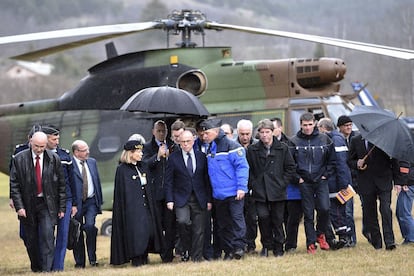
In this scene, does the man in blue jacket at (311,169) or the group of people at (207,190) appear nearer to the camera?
the group of people at (207,190)

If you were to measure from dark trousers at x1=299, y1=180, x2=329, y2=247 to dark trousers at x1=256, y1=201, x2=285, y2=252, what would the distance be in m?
0.35

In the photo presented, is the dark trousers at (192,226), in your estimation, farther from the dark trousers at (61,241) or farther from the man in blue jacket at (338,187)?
the man in blue jacket at (338,187)

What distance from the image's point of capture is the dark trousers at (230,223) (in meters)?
11.3

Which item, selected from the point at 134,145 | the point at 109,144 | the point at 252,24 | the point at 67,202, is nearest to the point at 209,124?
the point at 134,145

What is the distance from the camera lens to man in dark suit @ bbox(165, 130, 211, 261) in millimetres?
11234

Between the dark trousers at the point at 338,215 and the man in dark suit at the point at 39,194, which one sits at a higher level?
the man in dark suit at the point at 39,194

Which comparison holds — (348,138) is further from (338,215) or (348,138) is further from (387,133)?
(387,133)

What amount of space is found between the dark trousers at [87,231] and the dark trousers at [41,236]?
1.26 metres

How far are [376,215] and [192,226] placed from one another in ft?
7.54

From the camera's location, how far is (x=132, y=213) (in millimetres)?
11133

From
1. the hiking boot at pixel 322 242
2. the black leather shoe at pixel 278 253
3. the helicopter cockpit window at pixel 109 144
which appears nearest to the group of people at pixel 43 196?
the black leather shoe at pixel 278 253

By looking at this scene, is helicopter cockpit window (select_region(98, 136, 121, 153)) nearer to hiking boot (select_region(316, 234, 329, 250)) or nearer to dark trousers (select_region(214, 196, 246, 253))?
dark trousers (select_region(214, 196, 246, 253))

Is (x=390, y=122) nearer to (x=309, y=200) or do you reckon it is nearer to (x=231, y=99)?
(x=309, y=200)

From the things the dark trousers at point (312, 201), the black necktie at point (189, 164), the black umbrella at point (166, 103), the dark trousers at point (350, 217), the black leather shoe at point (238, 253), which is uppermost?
the black umbrella at point (166, 103)
